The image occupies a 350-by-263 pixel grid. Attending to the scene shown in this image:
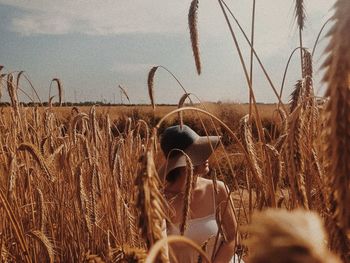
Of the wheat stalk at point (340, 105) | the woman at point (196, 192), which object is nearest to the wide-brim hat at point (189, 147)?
the woman at point (196, 192)

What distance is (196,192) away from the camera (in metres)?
2.61

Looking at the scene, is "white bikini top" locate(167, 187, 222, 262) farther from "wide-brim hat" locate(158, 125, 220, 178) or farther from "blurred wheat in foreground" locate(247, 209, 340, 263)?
"blurred wheat in foreground" locate(247, 209, 340, 263)

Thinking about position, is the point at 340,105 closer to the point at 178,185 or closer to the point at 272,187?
the point at 272,187

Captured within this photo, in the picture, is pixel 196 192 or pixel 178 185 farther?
pixel 196 192

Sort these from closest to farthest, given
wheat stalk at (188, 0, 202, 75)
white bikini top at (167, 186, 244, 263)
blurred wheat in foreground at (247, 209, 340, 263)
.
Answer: blurred wheat in foreground at (247, 209, 340, 263) → wheat stalk at (188, 0, 202, 75) → white bikini top at (167, 186, 244, 263)

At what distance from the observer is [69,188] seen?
7.73 ft

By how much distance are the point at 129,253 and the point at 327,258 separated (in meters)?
0.70

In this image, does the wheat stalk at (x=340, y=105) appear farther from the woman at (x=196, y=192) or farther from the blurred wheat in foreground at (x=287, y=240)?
the woman at (x=196, y=192)

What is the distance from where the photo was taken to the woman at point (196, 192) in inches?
90.7

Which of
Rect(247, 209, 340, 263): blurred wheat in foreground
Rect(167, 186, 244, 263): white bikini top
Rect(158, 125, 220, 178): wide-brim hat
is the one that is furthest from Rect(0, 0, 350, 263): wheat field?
Rect(167, 186, 244, 263): white bikini top

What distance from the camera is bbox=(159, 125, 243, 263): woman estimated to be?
2305 millimetres

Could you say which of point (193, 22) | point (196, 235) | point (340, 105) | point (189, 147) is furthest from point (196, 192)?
point (340, 105)

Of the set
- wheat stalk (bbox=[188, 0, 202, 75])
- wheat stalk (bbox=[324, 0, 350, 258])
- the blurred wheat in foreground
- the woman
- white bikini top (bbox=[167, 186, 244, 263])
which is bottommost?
white bikini top (bbox=[167, 186, 244, 263])

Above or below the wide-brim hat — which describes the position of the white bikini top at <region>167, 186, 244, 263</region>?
below
